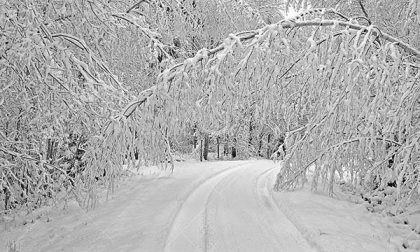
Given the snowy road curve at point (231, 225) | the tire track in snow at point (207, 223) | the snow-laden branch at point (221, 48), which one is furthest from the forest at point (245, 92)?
the tire track in snow at point (207, 223)

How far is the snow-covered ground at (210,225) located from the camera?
6.75 metres

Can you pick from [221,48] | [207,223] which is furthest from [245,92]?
[207,223]

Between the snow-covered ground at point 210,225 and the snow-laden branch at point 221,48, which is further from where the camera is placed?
the snow-covered ground at point 210,225

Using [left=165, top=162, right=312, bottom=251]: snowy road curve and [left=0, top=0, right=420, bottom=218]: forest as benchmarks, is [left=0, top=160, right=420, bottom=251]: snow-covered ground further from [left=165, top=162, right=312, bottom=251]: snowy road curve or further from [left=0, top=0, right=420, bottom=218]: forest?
[left=0, top=0, right=420, bottom=218]: forest

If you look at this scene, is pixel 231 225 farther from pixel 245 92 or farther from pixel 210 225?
pixel 245 92

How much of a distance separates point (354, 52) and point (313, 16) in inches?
57.3

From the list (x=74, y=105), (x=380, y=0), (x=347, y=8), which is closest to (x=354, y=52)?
(x=74, y=105)

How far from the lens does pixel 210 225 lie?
7.88 meters

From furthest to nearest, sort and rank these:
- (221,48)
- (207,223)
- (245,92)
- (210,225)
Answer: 1. (207,223)
2. (210,225)
3. (221,48)
4. (245,92)

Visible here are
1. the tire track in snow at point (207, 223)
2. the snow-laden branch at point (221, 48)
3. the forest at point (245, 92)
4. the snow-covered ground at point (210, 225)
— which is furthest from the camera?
the snow-covered ground at point (210, 225)

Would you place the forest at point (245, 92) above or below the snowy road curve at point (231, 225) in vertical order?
above

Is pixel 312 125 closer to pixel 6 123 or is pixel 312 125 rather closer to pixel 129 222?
pixel 129 222

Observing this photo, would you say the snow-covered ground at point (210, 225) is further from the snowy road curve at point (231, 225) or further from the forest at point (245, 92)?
the forest at point (245, 92)

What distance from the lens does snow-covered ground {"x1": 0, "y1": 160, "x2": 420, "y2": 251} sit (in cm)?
675
